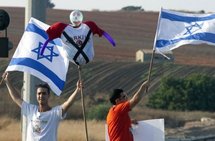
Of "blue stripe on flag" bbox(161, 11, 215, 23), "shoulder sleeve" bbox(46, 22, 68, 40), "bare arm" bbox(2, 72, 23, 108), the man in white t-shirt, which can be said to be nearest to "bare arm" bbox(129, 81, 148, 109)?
the man in white t-shirt

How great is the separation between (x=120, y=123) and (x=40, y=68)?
149 cm

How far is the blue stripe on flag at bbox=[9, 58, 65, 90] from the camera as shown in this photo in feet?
40.0

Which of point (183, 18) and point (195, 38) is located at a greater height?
point (183, 18)

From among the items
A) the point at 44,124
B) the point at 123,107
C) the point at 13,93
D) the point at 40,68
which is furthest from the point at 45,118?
the point at 40,68

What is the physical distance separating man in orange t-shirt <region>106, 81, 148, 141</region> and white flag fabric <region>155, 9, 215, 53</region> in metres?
1.82

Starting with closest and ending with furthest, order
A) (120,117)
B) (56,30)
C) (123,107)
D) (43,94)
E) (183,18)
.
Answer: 1. (43,94)
2. (123,107)
3. (120,117)
4. (56,30)
5. (183,18)

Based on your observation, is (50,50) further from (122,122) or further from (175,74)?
(175,74)

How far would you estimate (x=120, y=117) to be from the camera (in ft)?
37.7

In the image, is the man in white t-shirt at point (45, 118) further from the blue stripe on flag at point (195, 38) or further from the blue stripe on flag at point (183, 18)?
the blue stripe on flag at point (183, 18)

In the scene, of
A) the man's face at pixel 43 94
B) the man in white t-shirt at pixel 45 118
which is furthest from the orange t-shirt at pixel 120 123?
the man's face at pixel 43 94

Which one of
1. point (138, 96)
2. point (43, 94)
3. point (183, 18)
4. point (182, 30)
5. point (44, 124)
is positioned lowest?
point (44, 124)

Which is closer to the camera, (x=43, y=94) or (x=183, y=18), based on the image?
(x=43, y=94)

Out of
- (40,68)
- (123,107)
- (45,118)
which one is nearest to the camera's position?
(45,118)

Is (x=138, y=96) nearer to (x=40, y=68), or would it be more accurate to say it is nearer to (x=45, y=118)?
(x=45, y=118)
